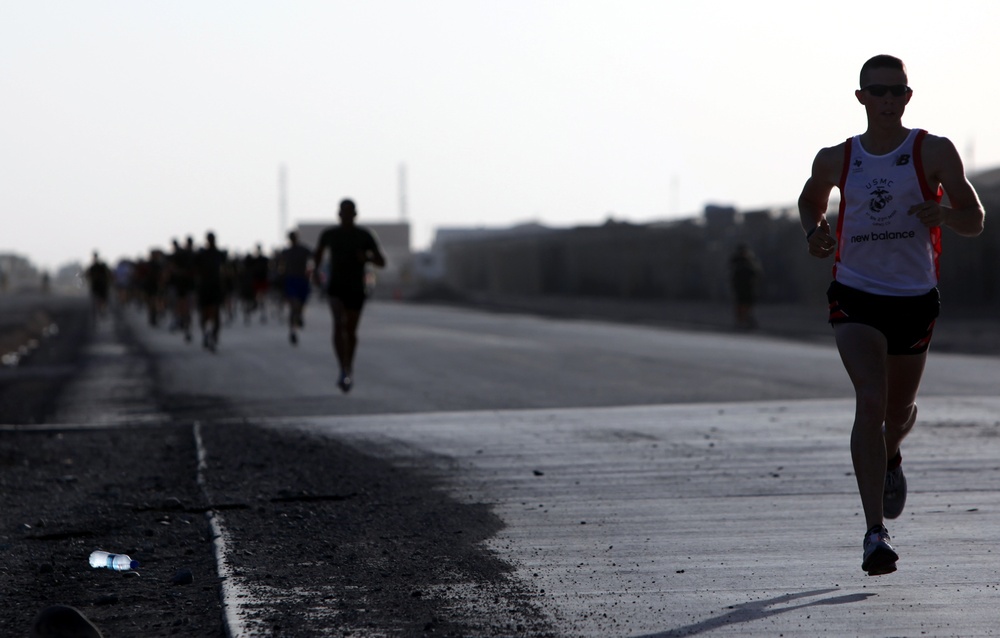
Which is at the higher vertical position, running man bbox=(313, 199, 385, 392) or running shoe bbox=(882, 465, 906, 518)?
running man bbox=(313, 199, 385, 392)

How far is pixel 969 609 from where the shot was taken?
5.30 meters

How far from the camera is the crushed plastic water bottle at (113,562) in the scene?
21.2 feet

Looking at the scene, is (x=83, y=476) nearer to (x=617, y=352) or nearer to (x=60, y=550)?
(x=60, y=550)

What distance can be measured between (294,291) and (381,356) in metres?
4.27

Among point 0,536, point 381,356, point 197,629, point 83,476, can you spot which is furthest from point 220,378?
point 197,629

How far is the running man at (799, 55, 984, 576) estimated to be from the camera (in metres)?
6.01

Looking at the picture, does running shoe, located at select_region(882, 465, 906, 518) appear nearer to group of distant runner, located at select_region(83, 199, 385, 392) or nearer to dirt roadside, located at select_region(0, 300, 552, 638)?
dirt roadside, located at select_region(0, 300, 552, 638)

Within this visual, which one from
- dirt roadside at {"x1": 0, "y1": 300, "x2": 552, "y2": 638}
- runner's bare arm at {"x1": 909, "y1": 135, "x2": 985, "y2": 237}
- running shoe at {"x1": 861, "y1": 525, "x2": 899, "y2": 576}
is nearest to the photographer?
dirt roadside at {"x1": 0, "y1": 300, "x2": 552, "y2": 638}

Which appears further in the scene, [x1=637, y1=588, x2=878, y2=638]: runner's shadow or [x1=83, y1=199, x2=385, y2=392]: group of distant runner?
[x1=83, y1=199, x2=385, y2=392]: group of distant runner

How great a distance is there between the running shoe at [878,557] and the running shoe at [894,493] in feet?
2.67

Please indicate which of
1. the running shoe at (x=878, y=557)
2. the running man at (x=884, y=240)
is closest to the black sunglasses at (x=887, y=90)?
the running man at (x=884, y=240)

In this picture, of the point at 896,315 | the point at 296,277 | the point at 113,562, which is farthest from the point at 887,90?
the point at 296,277

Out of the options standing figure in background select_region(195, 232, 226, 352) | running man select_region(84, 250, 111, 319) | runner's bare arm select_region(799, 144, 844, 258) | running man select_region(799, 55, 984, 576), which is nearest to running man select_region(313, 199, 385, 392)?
standing figure in background select_region(195, 232, 226, 352)

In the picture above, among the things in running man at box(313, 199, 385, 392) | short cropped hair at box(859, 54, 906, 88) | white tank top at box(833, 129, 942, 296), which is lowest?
running man at box(313, 199, 385, 392)
